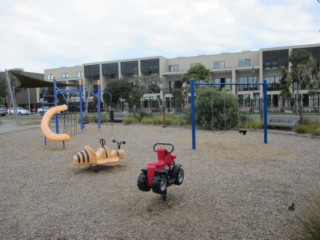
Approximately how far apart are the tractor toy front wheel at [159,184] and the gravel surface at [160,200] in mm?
272

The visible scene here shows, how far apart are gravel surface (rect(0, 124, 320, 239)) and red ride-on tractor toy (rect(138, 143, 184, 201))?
0.89 ft

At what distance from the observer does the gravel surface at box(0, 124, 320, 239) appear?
3.58 m

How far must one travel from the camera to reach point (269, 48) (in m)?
47.5

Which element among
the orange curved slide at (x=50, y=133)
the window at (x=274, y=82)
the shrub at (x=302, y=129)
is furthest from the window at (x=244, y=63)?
the orange curved slide at (x=50, y=133)

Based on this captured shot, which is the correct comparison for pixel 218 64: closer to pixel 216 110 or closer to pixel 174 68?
pixel 174 68

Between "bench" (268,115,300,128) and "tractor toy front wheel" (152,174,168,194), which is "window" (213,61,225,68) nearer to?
"bench" (268,115,300,128)

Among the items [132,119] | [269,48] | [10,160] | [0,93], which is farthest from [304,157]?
[0,93]

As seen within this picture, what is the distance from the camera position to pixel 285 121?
13984 mm

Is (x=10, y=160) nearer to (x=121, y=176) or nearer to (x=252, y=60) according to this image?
(x=121, y=176)

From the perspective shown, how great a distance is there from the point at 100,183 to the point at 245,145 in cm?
577

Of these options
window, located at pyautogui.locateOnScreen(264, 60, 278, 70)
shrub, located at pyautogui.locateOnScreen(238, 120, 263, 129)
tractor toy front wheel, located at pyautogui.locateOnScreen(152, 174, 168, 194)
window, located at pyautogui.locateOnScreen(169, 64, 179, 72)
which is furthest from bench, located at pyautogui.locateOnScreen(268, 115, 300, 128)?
window, located at pyautogui.locateOnScreen(169, 64, 179, 72)

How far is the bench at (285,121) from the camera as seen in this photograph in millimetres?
13586

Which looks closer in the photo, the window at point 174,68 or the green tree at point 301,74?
the green tree at point 301,74

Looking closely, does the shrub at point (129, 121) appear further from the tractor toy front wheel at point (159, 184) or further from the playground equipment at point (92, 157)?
the tractor toy front wheel at point (159, 184)
